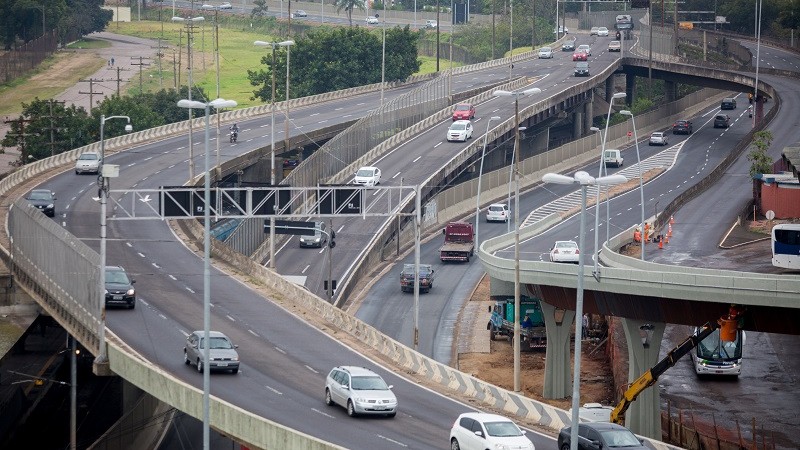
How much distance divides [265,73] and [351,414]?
442 feet

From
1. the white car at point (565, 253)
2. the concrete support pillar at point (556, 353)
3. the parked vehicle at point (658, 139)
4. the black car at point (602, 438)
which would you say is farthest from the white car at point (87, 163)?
the black car at point (602, 438)

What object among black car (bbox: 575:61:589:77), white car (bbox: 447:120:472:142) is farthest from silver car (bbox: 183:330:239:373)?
black car (bbox: 575:61:589:77)

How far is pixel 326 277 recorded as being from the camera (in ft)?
335

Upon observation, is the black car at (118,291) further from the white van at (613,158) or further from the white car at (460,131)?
the white van at (613,158)

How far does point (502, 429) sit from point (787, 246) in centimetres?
2831

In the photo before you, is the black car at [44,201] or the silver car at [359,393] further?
the black car at [44,201]

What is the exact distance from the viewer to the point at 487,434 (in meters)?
47.5

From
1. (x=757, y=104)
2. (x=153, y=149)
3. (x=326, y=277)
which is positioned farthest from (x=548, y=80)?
(x=326, y=277)

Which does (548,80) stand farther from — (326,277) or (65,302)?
(65,302)

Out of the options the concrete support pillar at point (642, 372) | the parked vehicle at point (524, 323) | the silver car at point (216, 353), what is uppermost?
the silver car at point (216, 353)

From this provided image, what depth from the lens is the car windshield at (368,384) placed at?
181 ft

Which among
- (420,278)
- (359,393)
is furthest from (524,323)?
(359,393)

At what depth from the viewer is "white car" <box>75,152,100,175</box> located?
11529cm

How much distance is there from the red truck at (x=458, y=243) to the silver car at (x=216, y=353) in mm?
50324
